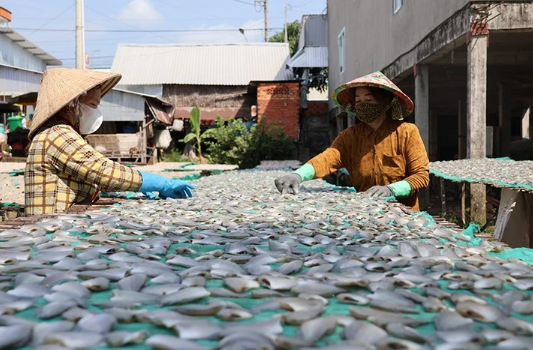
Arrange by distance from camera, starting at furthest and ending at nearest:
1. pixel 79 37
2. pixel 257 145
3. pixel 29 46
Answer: pixel 29 46
pixel 257 145
pixel 79 37

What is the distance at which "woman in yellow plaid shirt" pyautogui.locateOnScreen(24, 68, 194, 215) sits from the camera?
3430mm

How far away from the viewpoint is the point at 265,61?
27406 millimetres

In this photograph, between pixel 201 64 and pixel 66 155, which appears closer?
pixel 66 155

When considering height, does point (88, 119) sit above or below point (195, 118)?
below

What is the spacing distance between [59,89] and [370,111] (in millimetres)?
2374

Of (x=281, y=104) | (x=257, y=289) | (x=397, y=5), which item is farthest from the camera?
(x=281, y=104)

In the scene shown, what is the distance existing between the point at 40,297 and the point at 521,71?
13713 millimetres

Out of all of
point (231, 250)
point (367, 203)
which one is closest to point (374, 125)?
Result: point (367, 203)

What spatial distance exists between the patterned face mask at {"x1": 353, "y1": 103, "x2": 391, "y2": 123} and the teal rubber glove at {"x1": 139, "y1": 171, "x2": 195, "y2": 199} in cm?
153

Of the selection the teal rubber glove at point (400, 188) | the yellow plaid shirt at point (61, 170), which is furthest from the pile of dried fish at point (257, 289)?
the teal rubber glove at point (400, 188)

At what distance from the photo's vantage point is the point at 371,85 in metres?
4.22

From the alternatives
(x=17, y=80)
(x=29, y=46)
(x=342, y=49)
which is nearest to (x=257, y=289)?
(x=17, y=80)

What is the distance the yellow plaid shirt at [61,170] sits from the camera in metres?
3.42

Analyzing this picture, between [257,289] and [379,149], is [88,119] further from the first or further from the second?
[257,289]
